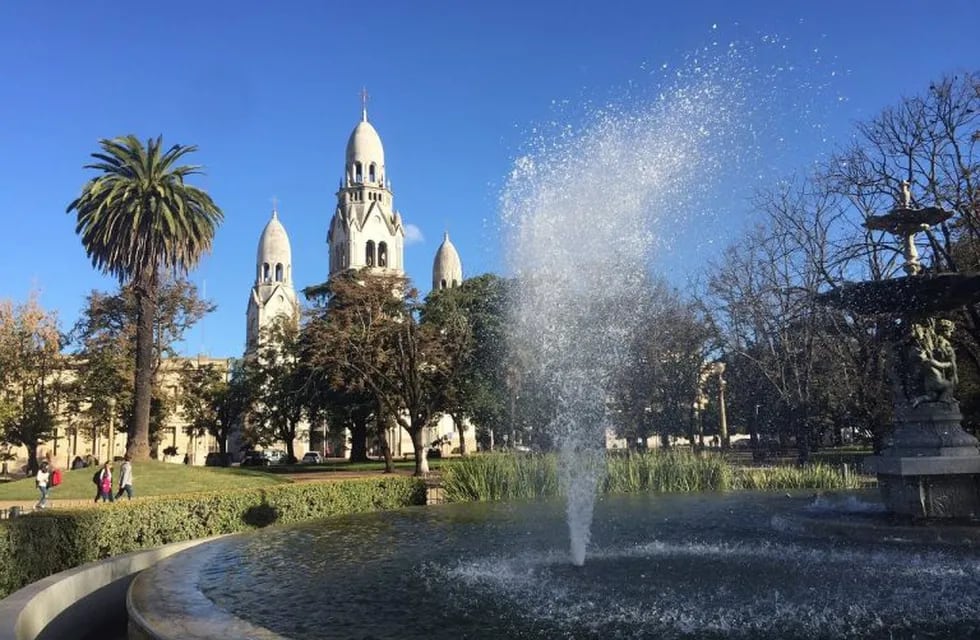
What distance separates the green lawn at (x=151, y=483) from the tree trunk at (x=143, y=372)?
1018 mm

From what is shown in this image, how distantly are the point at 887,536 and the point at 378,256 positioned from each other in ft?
276

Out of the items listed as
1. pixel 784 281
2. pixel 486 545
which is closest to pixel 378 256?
pixel 784 281

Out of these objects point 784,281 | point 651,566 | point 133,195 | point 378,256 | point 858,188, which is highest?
point 378,256

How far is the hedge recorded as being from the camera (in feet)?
32.5

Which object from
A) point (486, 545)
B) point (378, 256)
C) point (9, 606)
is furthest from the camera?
point (378, 256)

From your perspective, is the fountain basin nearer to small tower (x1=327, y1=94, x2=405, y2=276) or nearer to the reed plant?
the reed plant

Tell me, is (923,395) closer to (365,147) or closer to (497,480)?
(497,480)

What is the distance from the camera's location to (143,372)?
36.8m

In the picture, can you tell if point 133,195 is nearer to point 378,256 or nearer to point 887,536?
point 887,536

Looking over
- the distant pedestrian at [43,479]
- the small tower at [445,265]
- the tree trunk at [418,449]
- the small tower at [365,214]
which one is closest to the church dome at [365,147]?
the small tower at [365,214]

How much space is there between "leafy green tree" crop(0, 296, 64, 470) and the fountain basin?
139 ft

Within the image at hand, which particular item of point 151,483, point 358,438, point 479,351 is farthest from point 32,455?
point 479,351

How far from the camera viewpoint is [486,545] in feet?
37.7

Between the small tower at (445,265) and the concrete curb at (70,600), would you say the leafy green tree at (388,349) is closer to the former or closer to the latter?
the concrete curb at (70,600)
